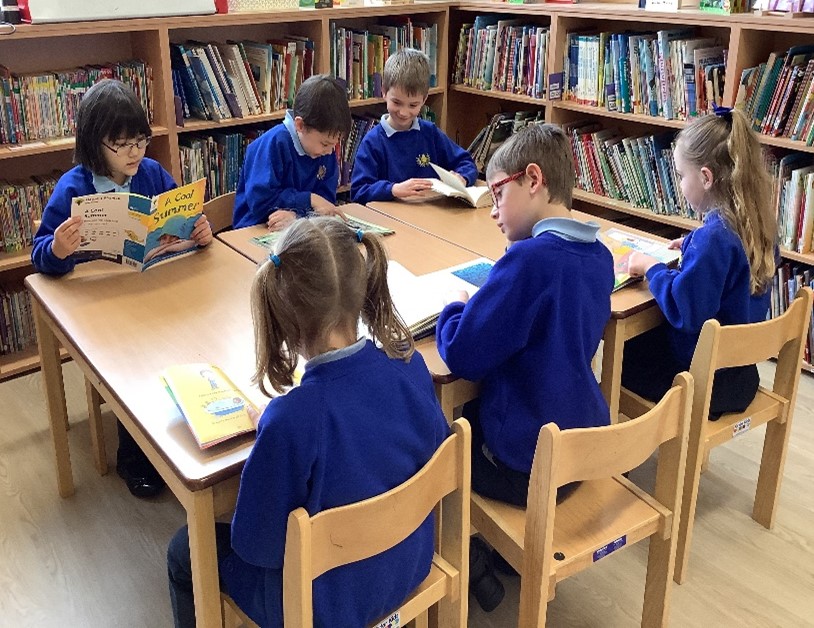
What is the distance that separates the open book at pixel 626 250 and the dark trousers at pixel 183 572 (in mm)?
1044

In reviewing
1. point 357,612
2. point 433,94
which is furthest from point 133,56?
point 357,612

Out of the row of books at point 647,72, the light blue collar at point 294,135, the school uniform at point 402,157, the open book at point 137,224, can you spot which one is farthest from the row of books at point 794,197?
the open book at point 137,224

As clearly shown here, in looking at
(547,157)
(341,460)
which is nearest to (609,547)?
(341,460)

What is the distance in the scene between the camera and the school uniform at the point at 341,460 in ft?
3.75

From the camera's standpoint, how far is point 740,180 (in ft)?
6.02

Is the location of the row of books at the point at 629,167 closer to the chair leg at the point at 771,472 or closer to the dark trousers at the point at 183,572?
the chair leg at the point at 771,472

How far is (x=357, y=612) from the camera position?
49.4 inches

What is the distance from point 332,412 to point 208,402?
0.31 metres

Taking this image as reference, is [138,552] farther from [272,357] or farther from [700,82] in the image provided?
[700,82]

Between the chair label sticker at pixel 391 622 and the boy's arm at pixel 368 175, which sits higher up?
the boy's arm at pixel 368 175

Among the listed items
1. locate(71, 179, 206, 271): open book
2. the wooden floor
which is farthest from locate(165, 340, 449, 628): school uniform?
locate(71, 179, 206, 271): open book

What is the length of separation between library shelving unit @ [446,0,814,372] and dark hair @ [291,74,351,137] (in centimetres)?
137

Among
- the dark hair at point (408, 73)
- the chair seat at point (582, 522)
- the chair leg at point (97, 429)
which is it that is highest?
the dark hair at point (408, 73)

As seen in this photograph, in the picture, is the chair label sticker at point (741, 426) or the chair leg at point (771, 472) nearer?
the chair label sticker at point (741, 426)
